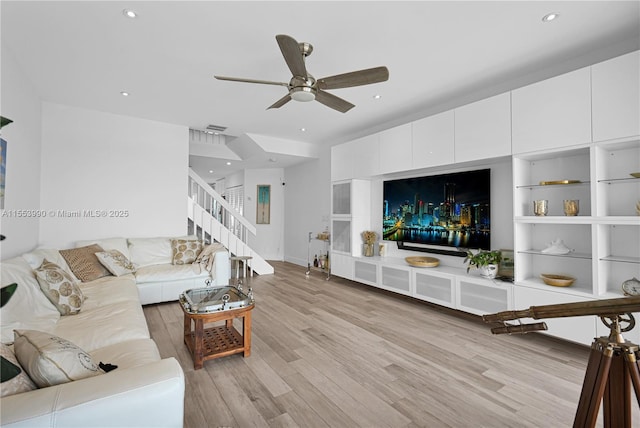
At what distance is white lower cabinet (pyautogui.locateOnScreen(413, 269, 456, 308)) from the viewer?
346cm

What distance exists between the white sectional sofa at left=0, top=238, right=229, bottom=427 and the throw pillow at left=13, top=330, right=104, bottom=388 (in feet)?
0.05

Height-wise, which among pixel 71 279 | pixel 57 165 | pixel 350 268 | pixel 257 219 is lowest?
pixel 350 268

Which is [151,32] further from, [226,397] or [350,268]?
[350,268]

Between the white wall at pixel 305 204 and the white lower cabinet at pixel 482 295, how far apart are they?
10.7 feet

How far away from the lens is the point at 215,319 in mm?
2305

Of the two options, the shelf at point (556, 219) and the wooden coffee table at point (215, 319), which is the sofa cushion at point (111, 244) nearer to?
the wooden coffee table at point (215, 319)

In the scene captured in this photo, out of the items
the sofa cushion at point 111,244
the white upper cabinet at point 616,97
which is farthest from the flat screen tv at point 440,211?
the sofa cushion at point 111,244

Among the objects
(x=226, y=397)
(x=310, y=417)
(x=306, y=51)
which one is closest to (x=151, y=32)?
(x=306, y=51)

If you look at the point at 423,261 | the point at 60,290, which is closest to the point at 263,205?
the point at 423,261

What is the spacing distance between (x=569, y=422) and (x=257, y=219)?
273 inches

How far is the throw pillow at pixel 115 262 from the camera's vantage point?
360 centimetres

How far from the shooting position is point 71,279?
262 centimetres

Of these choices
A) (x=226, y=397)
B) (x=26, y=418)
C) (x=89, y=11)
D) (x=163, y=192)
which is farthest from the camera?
(x=163, y=192)

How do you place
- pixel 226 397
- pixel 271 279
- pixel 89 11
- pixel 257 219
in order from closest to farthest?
pixel 226 397, pixel 89 11, pixel 271 279, pixel 257 219
